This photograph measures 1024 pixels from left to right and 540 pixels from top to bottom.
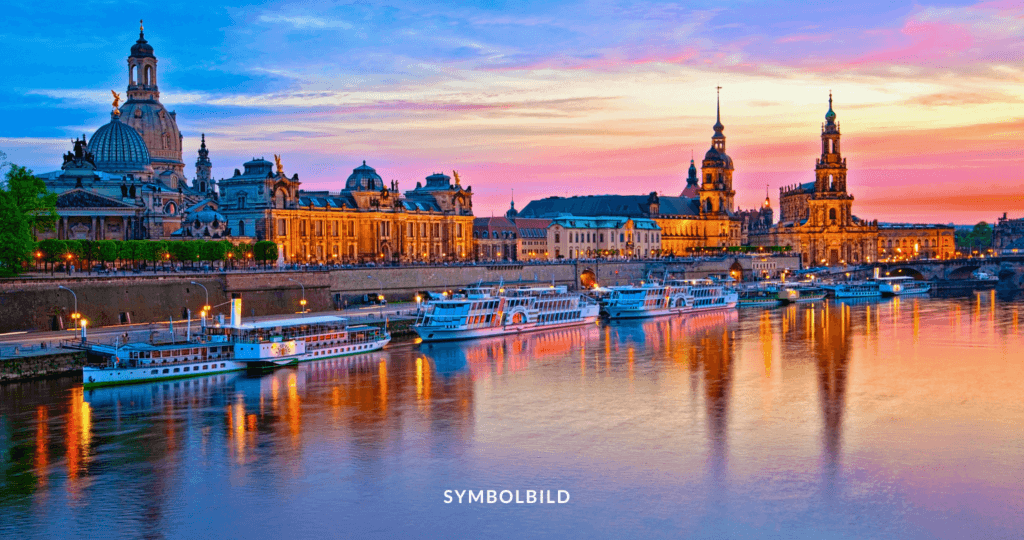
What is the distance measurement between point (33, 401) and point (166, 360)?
6.86m

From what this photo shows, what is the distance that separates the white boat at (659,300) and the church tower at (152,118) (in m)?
51.6

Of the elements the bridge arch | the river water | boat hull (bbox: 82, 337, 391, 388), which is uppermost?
the bridge arch

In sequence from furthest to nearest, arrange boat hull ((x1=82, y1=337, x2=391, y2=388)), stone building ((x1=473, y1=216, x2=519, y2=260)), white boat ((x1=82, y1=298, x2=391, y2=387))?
stone building ((x1=473, y1=216, x2=519, y2=260)) < white boat ((x1=82, y1=298, x2=391, y2=387)) < boat hull ((x1=82, y1=337, x2=391, y2=388))

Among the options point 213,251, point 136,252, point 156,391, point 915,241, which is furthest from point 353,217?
point 915,241

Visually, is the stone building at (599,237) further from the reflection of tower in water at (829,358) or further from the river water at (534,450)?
the river water at (534,450)

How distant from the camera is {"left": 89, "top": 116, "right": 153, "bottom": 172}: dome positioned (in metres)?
100

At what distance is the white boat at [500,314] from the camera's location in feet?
Result: 210

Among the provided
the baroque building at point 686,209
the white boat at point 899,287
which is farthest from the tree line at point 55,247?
the baroque building at point 686,209

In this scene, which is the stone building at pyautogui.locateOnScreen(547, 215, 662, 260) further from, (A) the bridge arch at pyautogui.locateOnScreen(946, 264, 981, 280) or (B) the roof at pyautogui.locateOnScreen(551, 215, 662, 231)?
(A) the bridge arch at pyautogui.locateOnScreen(946, 264, 981, 280)

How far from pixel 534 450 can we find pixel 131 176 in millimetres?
73359

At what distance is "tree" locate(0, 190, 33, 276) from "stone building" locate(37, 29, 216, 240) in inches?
676

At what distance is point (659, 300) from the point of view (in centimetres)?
8569

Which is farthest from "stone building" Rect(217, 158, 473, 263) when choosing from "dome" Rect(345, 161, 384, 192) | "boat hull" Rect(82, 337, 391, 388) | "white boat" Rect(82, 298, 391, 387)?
"boat hull" Rect(82, 337, 391, 388)

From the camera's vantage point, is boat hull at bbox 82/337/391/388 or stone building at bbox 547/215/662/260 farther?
stone building at bbox 547/215/662/260
